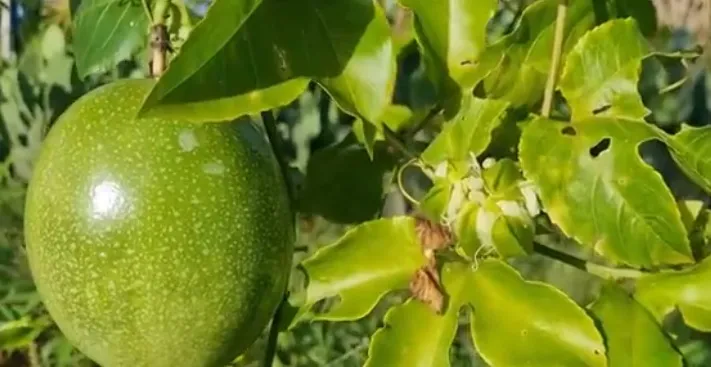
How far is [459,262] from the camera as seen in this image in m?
0.63

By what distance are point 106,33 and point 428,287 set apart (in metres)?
0.24

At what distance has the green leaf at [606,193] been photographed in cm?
60

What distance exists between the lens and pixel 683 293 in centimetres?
64

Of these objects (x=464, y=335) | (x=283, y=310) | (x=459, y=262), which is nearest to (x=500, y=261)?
(x=459, y=262)

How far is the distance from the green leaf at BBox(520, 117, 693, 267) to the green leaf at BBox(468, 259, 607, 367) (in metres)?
0.03

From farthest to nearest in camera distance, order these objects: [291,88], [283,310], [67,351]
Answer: [67,351] → [283,310] → [291,88]

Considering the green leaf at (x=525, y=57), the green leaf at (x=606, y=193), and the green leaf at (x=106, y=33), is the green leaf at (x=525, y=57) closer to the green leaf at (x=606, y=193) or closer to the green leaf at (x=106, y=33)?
the green leaf at (x=606, y=193)

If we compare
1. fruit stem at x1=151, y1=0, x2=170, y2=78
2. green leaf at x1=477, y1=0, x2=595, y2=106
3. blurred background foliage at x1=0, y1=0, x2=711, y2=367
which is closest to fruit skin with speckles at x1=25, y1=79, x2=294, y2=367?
fruit stem at x1=151, y1=0, x2=170, y2=78

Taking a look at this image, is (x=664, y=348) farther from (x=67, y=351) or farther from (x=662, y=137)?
(x=67, y=351)

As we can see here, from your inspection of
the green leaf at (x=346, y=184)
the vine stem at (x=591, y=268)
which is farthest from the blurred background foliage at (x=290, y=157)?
the vine stem at (x=591, y=268)

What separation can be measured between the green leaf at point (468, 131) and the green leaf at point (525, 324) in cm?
5

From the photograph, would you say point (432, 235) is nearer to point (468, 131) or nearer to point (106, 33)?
point (468, 131)

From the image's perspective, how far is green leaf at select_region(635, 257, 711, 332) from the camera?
64 cm

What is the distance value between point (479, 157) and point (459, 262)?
55 millimetres
